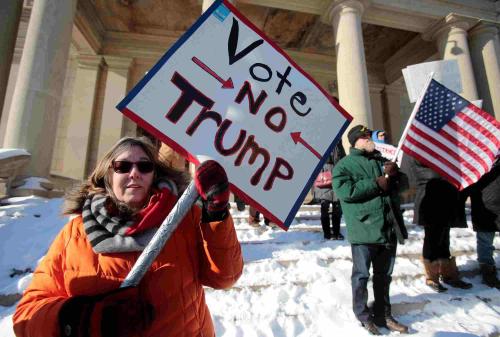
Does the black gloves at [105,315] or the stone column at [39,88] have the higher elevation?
the stone column at [39,88]

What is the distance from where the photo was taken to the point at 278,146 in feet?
5.00

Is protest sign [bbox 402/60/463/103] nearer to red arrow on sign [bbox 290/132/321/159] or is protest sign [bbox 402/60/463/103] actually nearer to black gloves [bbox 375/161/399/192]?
black gloves [bbox 375/161/399/192]

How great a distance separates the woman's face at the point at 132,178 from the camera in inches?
53.1

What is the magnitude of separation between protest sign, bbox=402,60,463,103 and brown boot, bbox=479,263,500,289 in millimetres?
2397

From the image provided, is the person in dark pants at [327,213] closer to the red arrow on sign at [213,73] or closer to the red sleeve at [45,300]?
the red arrow on sign at [213,73]

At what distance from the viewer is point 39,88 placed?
264 inches

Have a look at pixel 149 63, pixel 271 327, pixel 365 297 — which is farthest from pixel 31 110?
pixel 365 297

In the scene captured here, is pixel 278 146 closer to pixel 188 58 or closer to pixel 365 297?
pixel 188 58

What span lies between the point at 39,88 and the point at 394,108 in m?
13.9

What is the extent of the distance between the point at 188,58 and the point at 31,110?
6.99 metres

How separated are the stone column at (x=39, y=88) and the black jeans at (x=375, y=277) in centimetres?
691

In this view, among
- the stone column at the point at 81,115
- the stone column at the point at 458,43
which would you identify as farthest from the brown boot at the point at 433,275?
the stone column at the point at 81,115

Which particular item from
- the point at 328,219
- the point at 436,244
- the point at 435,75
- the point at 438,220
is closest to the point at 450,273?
the point at 436,244

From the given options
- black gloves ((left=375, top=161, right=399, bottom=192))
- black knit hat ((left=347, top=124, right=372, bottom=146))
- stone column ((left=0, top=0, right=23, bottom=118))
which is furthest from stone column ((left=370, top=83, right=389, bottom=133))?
stone column ((left=0, top=0, right=23, bottom=118))
